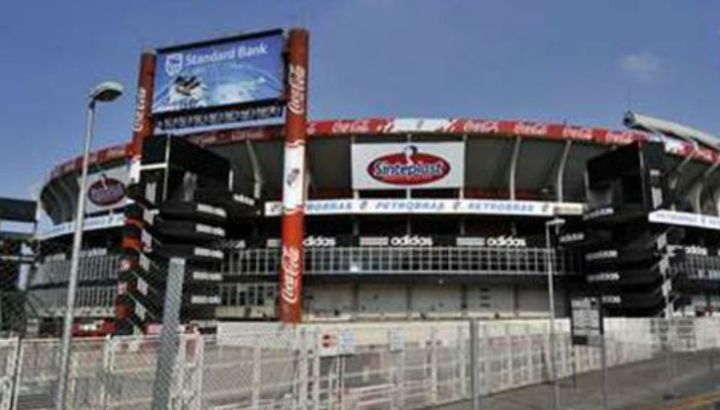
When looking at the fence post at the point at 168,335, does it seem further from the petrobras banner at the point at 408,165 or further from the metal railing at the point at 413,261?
the metal railing at the point at 413,261

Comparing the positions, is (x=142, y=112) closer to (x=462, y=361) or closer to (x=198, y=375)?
(x=462, y=361)

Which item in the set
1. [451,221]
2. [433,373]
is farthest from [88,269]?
[433,373]

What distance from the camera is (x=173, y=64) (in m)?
60.2

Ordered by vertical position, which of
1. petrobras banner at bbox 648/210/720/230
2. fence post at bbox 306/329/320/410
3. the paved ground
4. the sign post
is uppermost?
petrobras banner at bbox 648/210/720/230

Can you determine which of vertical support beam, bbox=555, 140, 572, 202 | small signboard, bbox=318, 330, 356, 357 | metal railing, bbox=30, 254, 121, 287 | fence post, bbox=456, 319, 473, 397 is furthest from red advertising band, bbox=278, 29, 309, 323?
small signboard, bbox=318, 330, 356, 357

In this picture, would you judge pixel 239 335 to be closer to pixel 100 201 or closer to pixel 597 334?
pixel 597 334

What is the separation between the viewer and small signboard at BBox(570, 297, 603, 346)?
15602 mm

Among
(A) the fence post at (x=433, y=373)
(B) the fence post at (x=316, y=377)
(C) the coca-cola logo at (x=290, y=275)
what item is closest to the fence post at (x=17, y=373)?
(B) the fence post at (x=316, y=377)

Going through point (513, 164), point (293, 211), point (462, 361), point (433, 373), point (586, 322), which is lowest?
point (433, 373)

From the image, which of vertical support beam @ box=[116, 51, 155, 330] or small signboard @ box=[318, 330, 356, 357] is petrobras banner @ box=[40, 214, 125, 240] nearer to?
vertical support beam @ box=[116, 51, 155, 330]

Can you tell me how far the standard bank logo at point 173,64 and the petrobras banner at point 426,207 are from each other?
1369cm

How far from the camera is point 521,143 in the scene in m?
59.5

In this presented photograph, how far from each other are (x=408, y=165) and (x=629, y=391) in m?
41.0

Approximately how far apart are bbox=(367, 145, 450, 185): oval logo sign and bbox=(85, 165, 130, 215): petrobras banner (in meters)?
21.7
